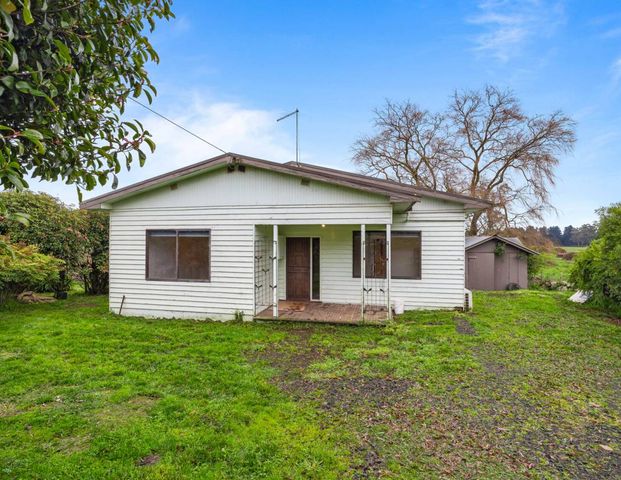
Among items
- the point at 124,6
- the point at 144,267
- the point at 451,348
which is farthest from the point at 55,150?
the point at 144,267

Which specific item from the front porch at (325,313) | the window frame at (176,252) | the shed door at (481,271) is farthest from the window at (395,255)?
the shed door at (481,271)

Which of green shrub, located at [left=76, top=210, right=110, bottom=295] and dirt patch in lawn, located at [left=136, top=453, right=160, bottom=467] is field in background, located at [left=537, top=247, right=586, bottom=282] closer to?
dirt patch in lawn, located at [left=136, top=453, right=160, bottom=467]

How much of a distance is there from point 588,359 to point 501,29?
1154 centimetres

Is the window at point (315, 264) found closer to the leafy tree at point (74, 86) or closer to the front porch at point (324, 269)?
the front porch at point (324, 269)

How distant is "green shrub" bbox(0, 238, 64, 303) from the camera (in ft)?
28.6

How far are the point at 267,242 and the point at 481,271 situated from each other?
11.0m

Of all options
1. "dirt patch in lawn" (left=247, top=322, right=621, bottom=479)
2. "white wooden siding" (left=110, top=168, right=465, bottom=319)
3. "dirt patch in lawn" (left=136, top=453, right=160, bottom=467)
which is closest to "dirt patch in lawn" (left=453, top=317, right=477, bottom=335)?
"white wooden siding" (left=110, top=168, right=465, bottom=319)

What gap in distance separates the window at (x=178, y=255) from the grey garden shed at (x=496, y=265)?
11.8 metres

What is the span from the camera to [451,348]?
18.4 ft

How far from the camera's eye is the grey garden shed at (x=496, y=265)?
14.9m

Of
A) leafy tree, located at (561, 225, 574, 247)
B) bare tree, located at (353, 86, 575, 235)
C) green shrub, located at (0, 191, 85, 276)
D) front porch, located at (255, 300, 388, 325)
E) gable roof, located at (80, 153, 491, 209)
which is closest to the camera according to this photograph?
gable roof, located at (80, 153, 491, 209)

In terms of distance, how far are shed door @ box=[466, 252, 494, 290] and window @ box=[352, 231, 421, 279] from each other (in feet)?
24.8

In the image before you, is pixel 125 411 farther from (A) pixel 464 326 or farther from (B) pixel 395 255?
(B) pixel 395 255

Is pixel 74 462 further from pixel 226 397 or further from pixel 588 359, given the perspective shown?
pixel 588 359
